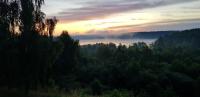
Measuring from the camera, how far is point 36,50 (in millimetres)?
22688

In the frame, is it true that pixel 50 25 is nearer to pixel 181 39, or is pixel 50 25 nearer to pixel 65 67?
pixel 65 67

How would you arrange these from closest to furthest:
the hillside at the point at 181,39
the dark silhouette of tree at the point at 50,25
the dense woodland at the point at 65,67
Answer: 1. the dense woodland at the point at 65,67
2. the dark silhouette of tree at the point at 50,25
3. the hillside at the point at 181,39

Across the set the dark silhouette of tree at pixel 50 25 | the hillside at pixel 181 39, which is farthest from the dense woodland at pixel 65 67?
the hillside at pixel 181 39

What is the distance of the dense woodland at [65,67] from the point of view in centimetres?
2241

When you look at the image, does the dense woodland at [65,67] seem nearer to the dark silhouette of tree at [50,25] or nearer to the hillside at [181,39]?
the dark silhouette of tree at [50,25]

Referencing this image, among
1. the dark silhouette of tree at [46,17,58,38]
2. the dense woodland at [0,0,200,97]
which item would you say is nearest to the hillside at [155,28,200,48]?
the dense woodland at [0,0,200,97]

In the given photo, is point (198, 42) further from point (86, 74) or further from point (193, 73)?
point (86, 74)

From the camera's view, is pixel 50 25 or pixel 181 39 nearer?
pixel 50 25

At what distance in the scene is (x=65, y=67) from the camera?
190 ft

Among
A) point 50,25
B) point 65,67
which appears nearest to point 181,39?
point 65,67

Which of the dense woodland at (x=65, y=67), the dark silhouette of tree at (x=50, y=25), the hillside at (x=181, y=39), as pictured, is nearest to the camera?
the dense woodland at (x=65, y=67)

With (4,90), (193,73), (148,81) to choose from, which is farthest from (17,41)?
(193,73)

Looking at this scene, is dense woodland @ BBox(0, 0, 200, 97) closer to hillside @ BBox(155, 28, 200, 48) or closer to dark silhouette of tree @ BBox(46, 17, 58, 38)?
dark silhouette of tree @ BBox(46, 17, 58, 38)

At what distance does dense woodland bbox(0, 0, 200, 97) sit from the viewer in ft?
73.5
